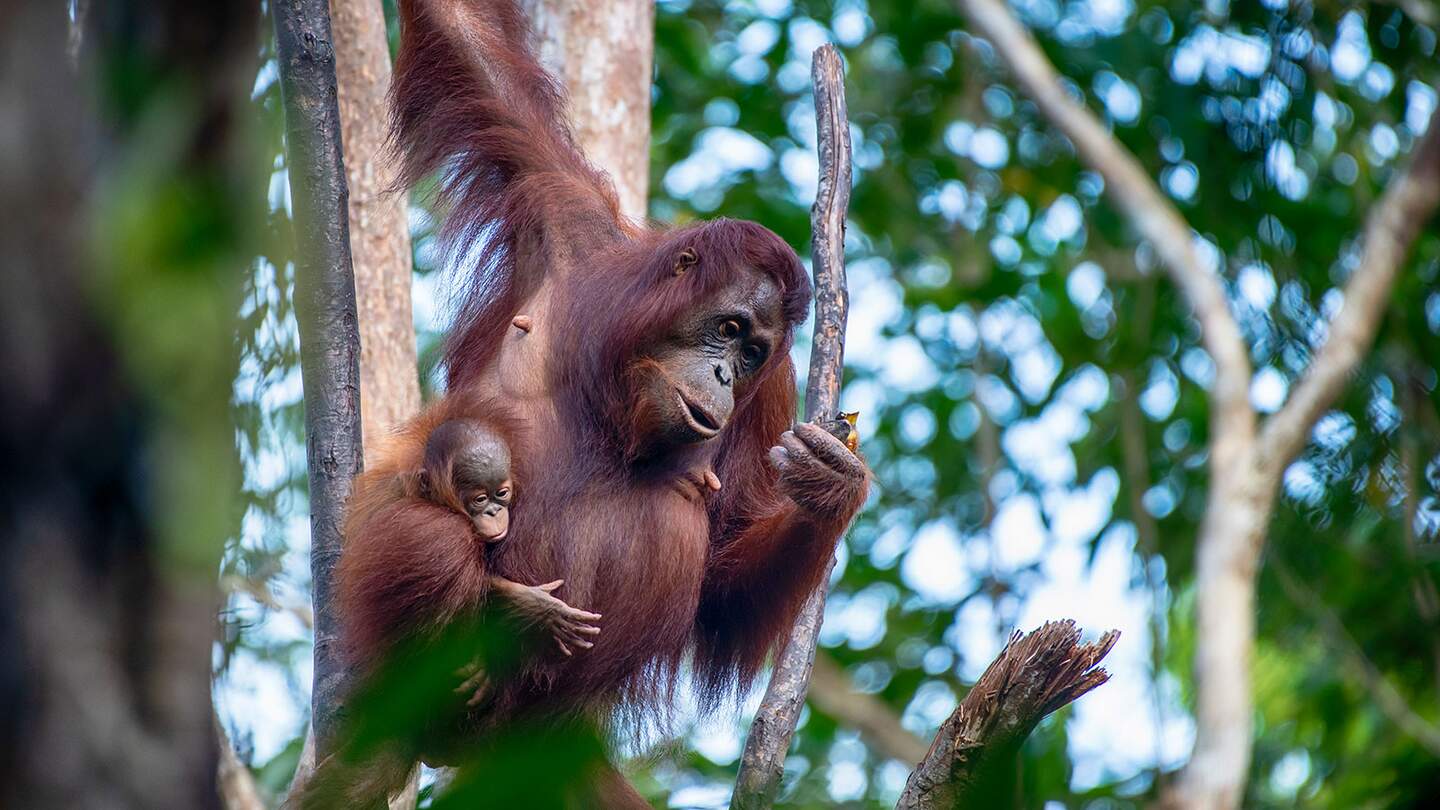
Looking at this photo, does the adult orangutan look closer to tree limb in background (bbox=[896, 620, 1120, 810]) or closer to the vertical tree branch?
the vertical tree branch

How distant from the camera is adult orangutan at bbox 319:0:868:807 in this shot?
3256 mm

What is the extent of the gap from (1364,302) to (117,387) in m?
5.72

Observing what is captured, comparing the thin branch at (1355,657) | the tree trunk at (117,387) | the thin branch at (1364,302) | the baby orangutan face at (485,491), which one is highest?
the thin branch at (1364,302)

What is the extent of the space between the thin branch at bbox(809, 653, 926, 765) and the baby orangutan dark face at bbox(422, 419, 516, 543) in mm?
4635

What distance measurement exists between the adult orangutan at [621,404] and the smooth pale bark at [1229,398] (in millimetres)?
2331

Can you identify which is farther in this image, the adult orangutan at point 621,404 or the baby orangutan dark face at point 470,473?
the adult orangutan at point 621,404

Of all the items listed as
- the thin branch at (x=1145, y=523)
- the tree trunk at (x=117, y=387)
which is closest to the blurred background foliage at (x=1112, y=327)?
the thin branch at (x=1145, y=523)

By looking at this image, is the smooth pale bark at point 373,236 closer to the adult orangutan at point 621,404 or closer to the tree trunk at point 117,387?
the adult orangutan at point 621,404

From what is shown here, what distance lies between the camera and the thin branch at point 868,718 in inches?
294

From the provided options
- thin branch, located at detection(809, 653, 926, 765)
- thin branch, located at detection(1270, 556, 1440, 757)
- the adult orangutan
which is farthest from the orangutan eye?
thin branch, located at detection(809, 653, 926, 765)

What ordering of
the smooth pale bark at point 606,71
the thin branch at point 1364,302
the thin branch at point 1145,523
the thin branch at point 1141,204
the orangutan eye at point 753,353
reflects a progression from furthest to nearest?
1. the thin branch at point 1145,523
2. the thin branch at point 1141,204
3. the thin branch at point 1364,302
4. the smooth pale bark at point 606,71
5. the orangutan eye at point 753,353

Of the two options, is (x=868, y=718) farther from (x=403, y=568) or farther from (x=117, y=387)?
(x=117, y=387)

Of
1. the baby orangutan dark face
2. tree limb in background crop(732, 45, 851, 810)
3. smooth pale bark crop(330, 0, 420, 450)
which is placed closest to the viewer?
the baby orangutan dark face

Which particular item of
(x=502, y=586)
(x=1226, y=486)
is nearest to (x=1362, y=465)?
(x=1226, y=486)
